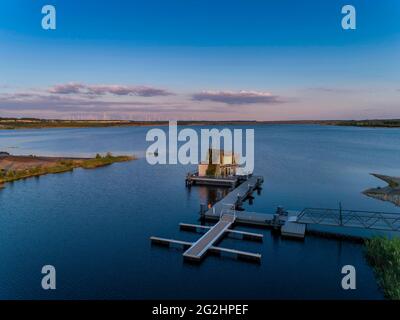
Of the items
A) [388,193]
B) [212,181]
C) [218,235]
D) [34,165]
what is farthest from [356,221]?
[34,165]

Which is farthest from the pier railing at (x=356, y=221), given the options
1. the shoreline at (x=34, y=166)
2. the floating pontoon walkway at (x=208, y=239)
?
the shoreline at (x=34, y=166)

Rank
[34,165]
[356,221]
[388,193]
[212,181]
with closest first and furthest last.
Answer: [356,221]
[388,193]
[212,181]
[34,165]

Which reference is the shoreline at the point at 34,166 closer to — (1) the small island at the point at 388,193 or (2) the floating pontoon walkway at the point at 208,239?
(2) the floating pontoon walkway at the point at 208,239

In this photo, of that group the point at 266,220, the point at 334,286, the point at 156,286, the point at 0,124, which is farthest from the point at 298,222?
the point at 0,124

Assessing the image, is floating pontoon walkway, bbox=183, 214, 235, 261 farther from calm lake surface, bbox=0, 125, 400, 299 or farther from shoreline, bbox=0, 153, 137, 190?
shoreline, bbox=0, 153, 137, 190

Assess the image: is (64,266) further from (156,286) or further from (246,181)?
(246,181)

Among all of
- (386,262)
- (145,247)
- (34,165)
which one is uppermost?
(34,165)

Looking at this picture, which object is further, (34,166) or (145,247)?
(34,166)

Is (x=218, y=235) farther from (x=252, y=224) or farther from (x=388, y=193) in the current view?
(x=388, y=193)
